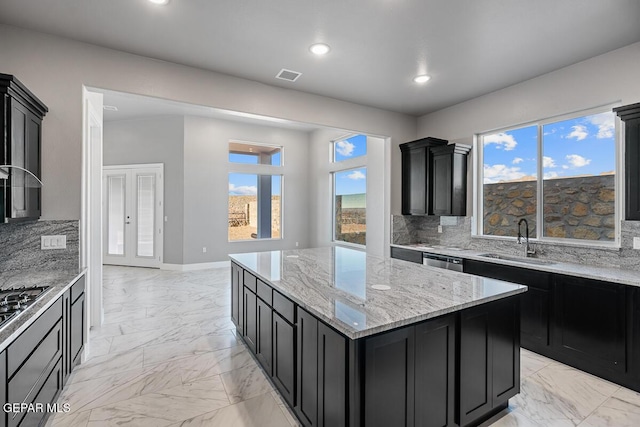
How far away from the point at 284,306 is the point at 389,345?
0.81m

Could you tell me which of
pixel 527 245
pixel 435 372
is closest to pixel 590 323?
pixel 527 245

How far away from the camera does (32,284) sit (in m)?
2.17

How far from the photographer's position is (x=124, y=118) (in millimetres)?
6914

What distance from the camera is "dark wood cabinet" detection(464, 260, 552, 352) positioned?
295cm

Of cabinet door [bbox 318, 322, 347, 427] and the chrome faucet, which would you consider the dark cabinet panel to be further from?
cabinet door [bbox 318, 322, 347, 427]

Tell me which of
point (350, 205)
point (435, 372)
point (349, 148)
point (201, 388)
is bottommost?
point (201, 388)

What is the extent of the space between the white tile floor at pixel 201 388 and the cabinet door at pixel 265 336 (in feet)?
0.57

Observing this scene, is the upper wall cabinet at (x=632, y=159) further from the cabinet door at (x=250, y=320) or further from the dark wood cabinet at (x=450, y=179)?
the cabinet door at (x=250, y=320)

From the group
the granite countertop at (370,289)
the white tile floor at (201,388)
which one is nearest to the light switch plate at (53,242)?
the white tile floor at (201,388)

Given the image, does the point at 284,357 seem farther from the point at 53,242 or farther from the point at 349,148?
the point at 349,148

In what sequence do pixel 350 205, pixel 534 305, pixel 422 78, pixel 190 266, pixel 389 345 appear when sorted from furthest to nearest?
pixel 350 205 → pixel 190 266 → pixel 422 78 → pixel 534 305 → pixel 389 345

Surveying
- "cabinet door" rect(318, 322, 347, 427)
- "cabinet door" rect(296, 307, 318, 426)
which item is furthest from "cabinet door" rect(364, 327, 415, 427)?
"cabinet door" rect(296, 307, 318, 426)
